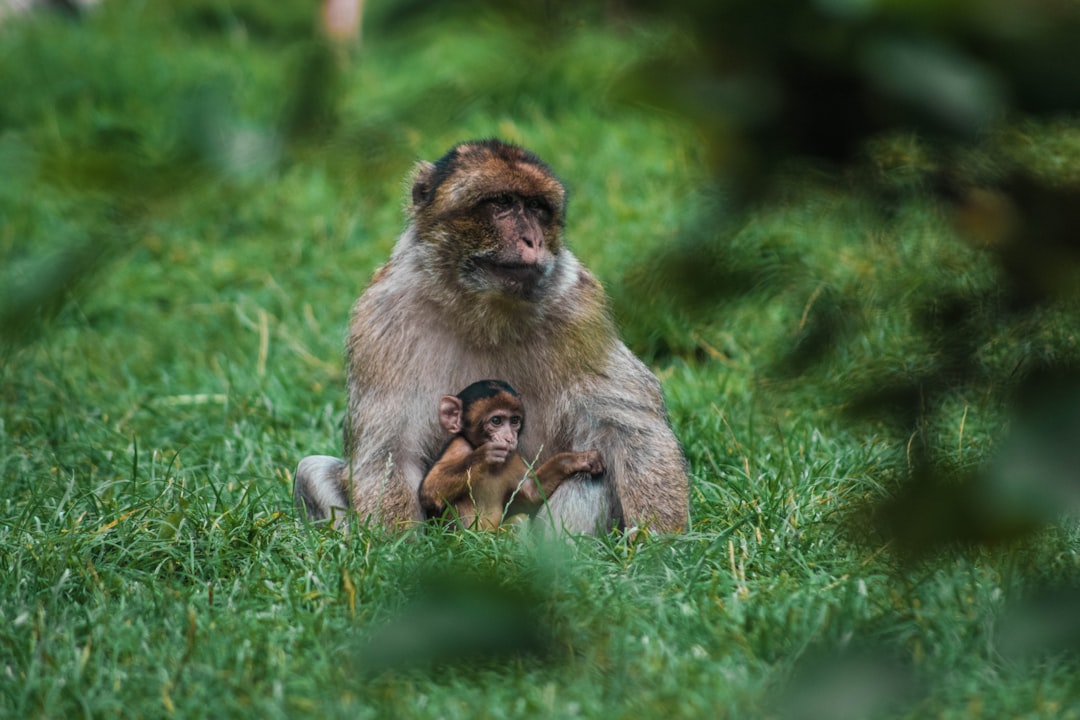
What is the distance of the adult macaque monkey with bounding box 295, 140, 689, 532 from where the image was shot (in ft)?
16.0

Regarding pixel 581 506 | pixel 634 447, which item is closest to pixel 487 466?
pixel 581 506

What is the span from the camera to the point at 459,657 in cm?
117

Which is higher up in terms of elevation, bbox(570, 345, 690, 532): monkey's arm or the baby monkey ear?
the baby monkey ear

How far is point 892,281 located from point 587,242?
6.99 metres

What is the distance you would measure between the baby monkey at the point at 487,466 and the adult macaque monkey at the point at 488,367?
0.08 m

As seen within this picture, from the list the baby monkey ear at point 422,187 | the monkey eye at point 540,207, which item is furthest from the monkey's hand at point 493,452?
the baby monkey ear at point 422,187

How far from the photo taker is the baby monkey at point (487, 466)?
496 centimetres

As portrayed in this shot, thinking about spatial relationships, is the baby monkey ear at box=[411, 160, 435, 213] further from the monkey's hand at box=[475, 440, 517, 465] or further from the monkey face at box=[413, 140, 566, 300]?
the monkey's hand at box=[475, 440, 517, 465]

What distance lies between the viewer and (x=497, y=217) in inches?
189

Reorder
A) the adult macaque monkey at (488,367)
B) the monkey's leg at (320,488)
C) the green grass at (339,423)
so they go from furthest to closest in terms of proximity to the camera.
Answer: the monkey's leg at (320,488) → the adult macaque monkey at (488,367) → the green grass at (339,423)

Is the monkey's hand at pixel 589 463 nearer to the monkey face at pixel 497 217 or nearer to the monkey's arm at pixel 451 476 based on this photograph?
the monkey's arm at pixel 451 476

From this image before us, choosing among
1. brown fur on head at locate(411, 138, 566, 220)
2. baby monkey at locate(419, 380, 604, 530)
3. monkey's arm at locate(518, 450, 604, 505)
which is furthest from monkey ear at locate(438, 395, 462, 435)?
brown fur on head at locate(411, 138, 566, 220)

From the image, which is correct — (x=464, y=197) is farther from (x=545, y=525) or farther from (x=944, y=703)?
(x=944, y=703)

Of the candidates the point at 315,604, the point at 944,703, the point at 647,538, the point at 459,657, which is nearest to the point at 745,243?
the point at 459,657
